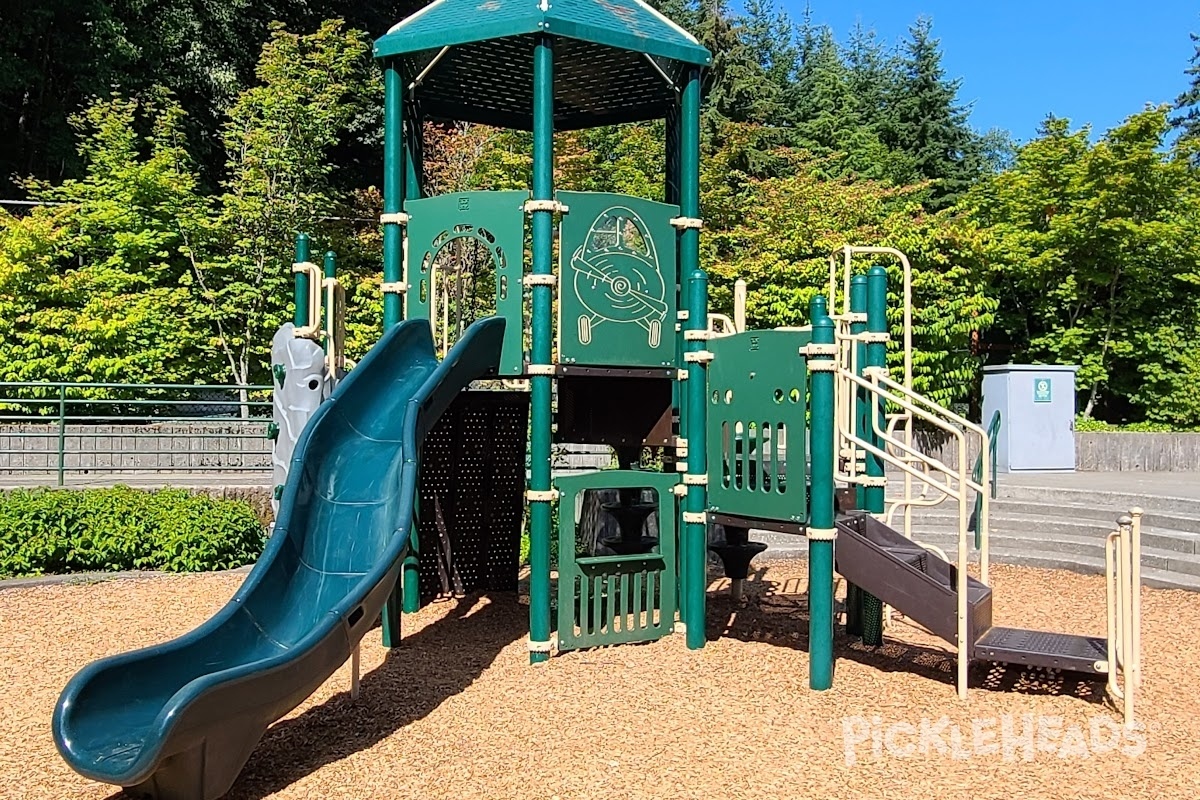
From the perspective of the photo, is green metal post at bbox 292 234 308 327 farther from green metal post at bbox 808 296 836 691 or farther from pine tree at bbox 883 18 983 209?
pine tree at bbox 883 18 983 209

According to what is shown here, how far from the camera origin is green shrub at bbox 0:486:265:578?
29.2 feet

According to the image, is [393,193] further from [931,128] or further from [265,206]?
[931,128]

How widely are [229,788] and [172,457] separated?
1111 cm

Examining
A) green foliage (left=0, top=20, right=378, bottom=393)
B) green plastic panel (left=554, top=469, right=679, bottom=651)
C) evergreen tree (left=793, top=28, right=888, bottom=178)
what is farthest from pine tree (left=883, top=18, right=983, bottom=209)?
green plastic panel (left=554, top=469, right=679, bottom=651)

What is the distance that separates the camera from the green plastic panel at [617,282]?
660 cm

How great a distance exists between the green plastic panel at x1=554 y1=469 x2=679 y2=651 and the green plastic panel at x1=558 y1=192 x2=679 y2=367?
80cm

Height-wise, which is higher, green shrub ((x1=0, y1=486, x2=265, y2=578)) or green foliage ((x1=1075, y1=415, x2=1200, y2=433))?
green foliage ((x1=1075, y1=415, x2=1200, y2=433))

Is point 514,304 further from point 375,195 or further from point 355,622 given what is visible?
point 375,195

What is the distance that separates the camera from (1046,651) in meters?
5.51

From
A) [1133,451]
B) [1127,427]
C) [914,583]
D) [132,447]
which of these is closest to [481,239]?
[914,583]

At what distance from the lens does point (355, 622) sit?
14.9 feet

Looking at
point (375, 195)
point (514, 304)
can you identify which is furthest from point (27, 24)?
point (514, 304)

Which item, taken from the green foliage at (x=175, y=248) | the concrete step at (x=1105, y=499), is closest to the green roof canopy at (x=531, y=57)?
the concrete step at (x=1105, y=499)

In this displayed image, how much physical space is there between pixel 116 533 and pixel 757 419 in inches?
247
